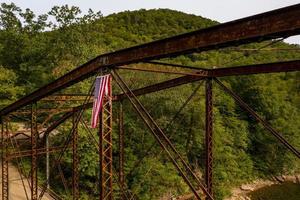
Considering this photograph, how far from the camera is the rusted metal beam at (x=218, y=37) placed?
515cm

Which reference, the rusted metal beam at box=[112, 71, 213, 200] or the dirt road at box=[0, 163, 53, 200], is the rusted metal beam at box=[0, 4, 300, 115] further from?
the dirt road at box=[0, 163, 53, 200]

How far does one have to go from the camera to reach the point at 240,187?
35906 millimetres

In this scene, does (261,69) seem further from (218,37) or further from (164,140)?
(218,37)

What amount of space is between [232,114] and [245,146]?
377 centimetres

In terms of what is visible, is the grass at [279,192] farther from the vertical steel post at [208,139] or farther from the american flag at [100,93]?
the american flag at [100,93]

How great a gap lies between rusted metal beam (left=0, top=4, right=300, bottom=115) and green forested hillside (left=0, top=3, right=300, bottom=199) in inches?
612

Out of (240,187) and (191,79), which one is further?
(240,187)

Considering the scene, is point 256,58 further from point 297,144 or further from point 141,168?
point 141,168

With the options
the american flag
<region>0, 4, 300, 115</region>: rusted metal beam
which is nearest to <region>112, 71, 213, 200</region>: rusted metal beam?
the american flag

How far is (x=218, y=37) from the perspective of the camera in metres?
6.21

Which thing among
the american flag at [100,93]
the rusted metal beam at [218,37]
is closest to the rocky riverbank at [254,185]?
the american flag at [100,93]

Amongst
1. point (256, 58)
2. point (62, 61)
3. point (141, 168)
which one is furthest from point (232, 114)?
point (256, 58)

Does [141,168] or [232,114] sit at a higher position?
[232,114]

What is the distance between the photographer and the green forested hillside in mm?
28047
